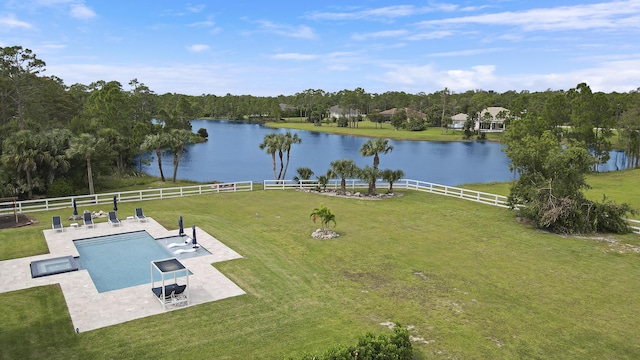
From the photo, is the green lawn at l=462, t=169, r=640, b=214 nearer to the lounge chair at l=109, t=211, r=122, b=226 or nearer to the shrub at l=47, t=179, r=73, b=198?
the lounge chair at l=109, t=211, r=122, b=226

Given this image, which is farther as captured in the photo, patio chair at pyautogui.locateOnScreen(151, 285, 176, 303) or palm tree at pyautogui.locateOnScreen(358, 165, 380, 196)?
palm tree at pyautogui.locateOnScreen(358, 165, 380, 196)

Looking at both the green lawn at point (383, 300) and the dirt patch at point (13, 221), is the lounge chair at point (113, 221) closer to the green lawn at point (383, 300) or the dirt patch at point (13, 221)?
the green lawn at point (383, 300)

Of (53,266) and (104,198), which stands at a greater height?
(104,198)

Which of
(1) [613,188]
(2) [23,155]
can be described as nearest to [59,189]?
(2) [23,155]

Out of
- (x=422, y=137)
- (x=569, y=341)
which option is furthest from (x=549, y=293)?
(x=422, y=137)

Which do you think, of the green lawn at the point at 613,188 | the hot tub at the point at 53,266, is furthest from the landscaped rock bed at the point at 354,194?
the hot tub at the point at 53,266

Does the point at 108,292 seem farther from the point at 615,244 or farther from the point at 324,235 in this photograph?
the point at 615,244

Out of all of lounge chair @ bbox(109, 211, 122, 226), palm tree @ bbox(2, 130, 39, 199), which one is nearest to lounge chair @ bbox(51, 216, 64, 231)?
lounge chair @ bbox(109, 211, 122, 226)
